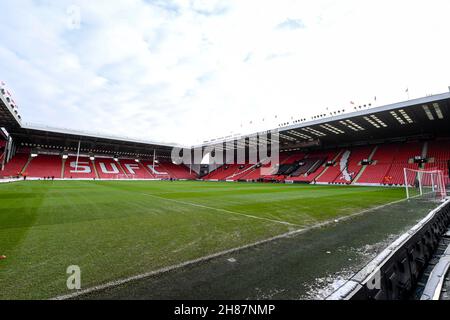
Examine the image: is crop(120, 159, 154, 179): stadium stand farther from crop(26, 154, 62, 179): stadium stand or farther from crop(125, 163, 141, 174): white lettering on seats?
crop(26, 154, 62, 179): stadium stand

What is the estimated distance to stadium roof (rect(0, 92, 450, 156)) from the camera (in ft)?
70.4

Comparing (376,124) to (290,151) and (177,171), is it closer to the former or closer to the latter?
(290,151)

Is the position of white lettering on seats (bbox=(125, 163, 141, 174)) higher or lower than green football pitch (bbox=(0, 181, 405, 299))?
higher

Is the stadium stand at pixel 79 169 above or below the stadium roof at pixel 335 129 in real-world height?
below

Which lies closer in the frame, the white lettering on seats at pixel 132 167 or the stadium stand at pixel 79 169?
the stadium stand at pixel 79 169

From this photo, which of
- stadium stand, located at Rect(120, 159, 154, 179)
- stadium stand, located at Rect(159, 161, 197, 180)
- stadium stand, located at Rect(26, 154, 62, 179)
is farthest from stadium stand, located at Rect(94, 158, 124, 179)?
stadium stand, located at Rect(159, 161, 197, 180)

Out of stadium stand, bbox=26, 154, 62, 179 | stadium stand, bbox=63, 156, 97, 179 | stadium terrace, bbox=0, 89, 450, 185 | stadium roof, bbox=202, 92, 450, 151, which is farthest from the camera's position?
stadium stand, bbox=63, 156, 97, 179

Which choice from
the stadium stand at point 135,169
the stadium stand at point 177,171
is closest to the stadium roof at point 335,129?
the stadium stand at point 135,169

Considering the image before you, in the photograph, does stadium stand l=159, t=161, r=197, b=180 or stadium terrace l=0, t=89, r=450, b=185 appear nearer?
stadium terrace l=0, t=89, r=450, b=185

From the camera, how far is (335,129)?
30.0m

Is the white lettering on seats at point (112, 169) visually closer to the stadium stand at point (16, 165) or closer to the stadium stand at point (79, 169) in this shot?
the stadium stand at point (79, 169)

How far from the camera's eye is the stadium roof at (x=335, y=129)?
845 inches

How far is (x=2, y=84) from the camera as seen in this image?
20.0 meters
